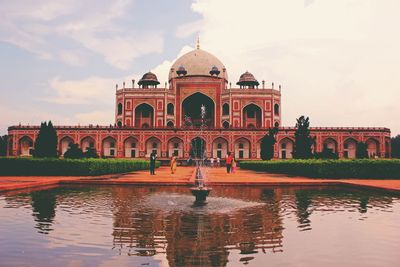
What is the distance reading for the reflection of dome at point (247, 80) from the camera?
51.6 metres

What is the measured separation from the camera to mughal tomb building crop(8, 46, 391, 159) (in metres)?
42.0

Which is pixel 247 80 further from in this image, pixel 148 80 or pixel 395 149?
pixel 395 149

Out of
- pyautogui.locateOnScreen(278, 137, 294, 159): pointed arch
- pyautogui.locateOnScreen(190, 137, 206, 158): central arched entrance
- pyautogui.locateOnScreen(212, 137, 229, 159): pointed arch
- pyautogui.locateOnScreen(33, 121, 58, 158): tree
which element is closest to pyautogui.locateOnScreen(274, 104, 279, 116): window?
pyautogui.locateOnScreen(278, 137, 294, 159): pointed arch

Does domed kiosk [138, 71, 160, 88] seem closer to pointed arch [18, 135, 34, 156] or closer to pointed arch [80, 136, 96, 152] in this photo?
pointed arch [80, 136, 96, 152]

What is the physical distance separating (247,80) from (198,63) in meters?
7.84

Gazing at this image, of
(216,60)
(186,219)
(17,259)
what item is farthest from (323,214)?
(216,60)

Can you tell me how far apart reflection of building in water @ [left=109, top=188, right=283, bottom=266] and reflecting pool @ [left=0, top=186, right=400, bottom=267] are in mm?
11

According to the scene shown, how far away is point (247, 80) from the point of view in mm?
51719

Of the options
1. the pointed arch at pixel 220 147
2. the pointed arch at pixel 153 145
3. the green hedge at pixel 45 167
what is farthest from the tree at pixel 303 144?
the pointed arch at pixel 153 145

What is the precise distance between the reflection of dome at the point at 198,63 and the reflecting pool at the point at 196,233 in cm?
4713

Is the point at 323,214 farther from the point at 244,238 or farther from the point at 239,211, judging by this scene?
the point at 244,238

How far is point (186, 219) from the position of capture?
602cm

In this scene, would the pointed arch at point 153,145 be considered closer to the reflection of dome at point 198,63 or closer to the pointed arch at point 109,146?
the pointed arch at point 109,146

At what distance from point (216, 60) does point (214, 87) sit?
857cm
